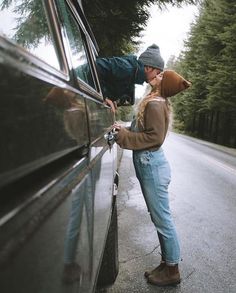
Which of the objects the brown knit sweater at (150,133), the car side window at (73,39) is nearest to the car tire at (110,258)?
the brown knit sweater at (150,133)

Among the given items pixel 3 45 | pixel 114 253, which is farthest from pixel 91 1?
pixel 3 45

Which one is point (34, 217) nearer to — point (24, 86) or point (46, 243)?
point (46, 243)

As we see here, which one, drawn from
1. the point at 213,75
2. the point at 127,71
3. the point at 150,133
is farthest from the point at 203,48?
the point at 150,133

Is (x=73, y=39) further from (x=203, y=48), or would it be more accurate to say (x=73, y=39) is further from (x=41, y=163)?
(x=203, y=48)

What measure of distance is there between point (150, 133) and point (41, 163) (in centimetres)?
265

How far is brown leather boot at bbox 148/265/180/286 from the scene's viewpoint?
3.88 meters

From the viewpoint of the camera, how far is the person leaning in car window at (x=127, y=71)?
12.1 feet

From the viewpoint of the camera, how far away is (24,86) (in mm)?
929

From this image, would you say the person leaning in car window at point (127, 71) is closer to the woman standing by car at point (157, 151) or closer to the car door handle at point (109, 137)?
the woman standing by car at point (157, 151)

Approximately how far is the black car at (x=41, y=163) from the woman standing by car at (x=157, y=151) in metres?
1.77

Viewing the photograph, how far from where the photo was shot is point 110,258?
3611mm

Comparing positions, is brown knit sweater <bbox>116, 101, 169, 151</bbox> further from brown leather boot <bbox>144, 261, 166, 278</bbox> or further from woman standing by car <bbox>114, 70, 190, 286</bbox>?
brown leather boot <bbox>144, 261, 166, 278</bbox>

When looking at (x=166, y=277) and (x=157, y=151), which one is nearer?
(x=157, y=151)

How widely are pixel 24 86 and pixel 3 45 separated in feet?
0.29
